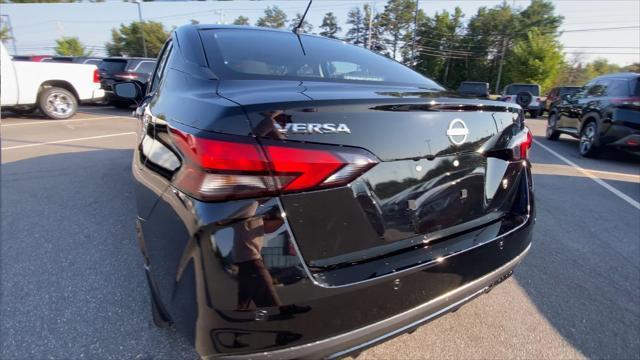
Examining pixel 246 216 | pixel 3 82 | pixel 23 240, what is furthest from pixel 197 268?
pixel 3 82

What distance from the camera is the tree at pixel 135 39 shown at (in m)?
59.8

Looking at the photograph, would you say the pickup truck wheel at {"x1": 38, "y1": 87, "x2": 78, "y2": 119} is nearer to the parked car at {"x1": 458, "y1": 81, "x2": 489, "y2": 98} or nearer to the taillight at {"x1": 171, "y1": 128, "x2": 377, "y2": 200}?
the parked car at {"x1": 458, "y1": 81, "x2": 489, "y2": 98}

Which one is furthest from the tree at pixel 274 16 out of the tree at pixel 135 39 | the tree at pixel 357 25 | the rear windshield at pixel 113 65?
the rear windshield at pixel 113 65

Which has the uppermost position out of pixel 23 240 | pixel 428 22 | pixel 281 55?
pixel 428 22

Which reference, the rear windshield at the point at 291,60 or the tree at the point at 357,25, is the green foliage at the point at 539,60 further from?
the rear windshield at the point at 291,60

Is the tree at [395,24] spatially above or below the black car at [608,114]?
above

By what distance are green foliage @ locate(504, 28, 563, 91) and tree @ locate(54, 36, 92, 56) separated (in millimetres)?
62377

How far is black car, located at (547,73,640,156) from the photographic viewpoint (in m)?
6.60

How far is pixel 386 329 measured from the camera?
1.34 meters

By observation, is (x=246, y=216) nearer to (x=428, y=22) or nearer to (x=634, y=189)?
(x=634, y=189)

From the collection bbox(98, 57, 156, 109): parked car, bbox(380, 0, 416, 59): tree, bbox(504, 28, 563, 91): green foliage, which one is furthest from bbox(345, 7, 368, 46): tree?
bbox(98, 57, 156, 109): parked car

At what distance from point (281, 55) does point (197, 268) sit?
137 centimetres

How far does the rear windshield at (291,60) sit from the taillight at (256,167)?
1.95 ft

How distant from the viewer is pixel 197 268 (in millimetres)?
1179
